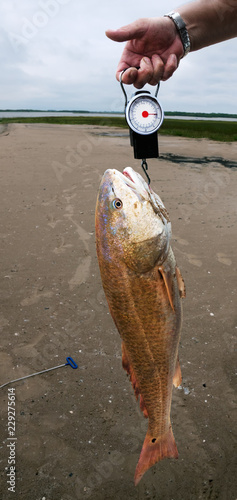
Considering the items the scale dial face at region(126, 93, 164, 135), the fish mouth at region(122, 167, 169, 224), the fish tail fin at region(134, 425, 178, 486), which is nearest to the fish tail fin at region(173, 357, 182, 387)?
the fish tail fin at region(134, 425, 178, 486)

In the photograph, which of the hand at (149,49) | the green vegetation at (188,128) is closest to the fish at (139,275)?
the hand at (149,49)

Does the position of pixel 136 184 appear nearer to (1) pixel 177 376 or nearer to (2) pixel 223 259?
(1) pixel 177 376

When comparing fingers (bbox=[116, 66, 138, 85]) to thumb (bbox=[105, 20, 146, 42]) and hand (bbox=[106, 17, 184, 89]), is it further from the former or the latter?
thumb (bbox=[105, 20, 146, 42])

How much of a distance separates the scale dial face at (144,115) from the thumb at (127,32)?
16.3 inches

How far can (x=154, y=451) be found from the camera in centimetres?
261

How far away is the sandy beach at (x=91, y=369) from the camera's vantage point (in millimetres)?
3521

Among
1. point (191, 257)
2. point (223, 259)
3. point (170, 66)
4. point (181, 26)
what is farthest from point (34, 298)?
point (181, 26)

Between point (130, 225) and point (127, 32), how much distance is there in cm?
145

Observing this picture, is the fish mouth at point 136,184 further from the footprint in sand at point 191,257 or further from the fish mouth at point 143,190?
the footprint in sand at point 191,257

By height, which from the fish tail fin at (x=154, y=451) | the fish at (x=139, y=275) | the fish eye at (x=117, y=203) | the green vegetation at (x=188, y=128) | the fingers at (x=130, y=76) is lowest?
the green vegetation at (x=188, y=128)

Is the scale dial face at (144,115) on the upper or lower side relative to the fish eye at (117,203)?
upper

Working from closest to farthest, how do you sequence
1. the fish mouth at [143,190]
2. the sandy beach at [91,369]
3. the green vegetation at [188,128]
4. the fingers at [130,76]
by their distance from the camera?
the fish mouth at [143,190]
the fingers at [130,76]
the sandy beach at [91,369]
the green vegetation at [188,128]

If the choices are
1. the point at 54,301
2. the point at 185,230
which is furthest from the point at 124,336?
the point at 185,230

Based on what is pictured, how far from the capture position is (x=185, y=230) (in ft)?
30.0
